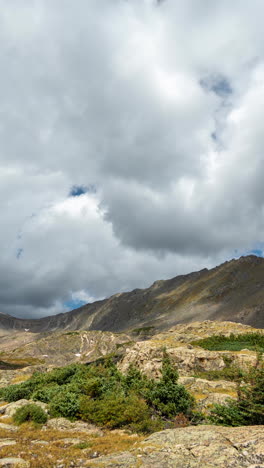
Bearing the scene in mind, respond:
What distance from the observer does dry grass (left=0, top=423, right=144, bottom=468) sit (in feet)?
35.6

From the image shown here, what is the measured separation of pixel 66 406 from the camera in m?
20.6

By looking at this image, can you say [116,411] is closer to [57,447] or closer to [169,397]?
[169,397]

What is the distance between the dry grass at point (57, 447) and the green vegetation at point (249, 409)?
434cm

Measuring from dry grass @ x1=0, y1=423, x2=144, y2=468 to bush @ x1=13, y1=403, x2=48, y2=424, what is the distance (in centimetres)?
275

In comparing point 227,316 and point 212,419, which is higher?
point 227,316

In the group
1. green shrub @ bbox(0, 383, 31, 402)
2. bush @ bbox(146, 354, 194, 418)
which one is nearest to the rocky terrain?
bush @ bbox(146, 354, 194, 418)

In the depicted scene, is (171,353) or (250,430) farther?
(171,353)

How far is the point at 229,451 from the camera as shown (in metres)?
7.86

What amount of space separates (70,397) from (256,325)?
167 metres

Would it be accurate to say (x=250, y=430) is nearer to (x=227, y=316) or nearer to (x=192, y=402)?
(x=192, y=402)

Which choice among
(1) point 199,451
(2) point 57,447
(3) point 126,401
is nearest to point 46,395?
(3) point 126,401

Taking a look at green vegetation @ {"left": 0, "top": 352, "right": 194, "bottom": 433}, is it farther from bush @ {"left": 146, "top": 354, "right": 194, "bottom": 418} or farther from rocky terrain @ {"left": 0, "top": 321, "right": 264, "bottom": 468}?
rocky terrain @ {"left": 0, "top": 321, "right": 264, "bottom": 468}

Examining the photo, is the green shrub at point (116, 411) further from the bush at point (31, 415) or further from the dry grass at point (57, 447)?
the bush at point (31, 415)

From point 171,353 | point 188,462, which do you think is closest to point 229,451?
point 188,462
